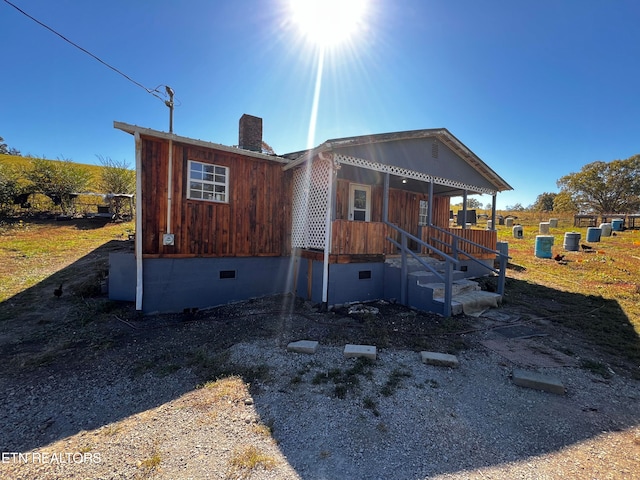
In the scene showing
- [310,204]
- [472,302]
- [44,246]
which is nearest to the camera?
[472,302]

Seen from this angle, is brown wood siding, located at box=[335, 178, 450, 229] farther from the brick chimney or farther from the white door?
the brick chimney

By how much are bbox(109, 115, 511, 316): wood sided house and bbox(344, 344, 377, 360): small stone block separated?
254 cm

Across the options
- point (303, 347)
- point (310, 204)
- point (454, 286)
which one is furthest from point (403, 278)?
point (303, 347)

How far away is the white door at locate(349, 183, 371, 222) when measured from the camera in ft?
30.6

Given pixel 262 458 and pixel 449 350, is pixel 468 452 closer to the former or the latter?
pixel 262 458

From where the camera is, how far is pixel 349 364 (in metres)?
4.12

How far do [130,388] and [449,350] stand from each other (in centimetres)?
488

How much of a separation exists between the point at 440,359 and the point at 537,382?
1173mm

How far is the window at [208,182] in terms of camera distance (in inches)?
272

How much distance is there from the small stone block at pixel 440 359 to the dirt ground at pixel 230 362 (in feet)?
1.29

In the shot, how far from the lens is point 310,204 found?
7.82m

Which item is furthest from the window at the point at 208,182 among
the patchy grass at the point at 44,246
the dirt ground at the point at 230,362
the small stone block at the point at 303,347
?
the patchy grass at the point at 44,246

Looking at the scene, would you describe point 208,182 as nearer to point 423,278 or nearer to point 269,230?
point 269,230

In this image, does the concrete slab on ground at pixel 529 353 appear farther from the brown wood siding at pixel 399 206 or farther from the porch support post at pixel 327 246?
the brown wood siding at pixel 399 206
